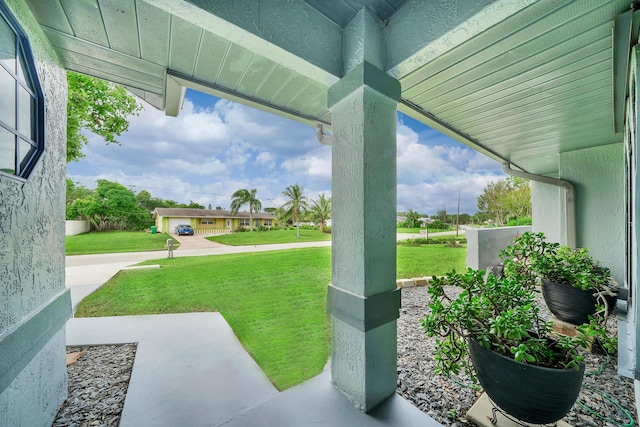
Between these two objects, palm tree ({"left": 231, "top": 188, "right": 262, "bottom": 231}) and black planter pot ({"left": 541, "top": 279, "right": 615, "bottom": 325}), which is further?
palm tree ({"left": 231, "top": 188, "right": 262, "bottom": 231})

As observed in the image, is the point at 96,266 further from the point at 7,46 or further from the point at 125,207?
the point at 7,46

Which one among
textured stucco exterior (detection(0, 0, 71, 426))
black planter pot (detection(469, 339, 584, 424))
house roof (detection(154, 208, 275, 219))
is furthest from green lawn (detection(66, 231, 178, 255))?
black planter pot (detection(469, 339, 584, 424))

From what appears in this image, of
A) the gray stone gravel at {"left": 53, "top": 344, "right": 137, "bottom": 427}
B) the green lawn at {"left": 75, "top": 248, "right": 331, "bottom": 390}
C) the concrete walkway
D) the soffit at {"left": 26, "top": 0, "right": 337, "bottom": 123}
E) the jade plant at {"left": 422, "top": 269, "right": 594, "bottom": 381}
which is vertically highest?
the soffit at {"left": 26, "top": 0, "right": 337, "bottom": 123}

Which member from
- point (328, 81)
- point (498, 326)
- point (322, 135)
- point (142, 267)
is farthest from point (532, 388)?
point (142, 267)

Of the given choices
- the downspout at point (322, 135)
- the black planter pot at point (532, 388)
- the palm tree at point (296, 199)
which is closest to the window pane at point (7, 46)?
the downspout at point (322, 135)

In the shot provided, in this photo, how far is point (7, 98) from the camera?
1.05 meters

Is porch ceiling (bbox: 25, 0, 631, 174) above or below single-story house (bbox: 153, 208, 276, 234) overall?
above

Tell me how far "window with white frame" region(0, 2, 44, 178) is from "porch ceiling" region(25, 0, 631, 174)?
242mm

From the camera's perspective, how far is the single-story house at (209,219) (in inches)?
551

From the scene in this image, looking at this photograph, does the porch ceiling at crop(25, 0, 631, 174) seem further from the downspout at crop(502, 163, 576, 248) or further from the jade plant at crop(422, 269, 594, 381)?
the downspout at crop(502, 163, 576, 248)

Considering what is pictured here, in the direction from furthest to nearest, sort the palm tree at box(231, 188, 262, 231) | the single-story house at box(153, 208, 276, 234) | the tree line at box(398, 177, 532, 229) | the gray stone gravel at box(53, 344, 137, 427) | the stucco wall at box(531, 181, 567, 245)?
the palm tree at box(231, 188, 262, 231)
the single-story house at box(153, 208, 276, 234)
the tree line at box(398, 177, 532, 229)
the stucco wall at box(531, 181, 567, 245)
the gray stone gravel at box(53, 344, 137, 427)

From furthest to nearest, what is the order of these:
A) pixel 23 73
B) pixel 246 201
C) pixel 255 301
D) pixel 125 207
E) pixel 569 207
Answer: pixel 246 201
pixel 125 207
pixel 255 301
pixel 569 207
pixel 23 73

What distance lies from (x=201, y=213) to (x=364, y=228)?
1706 cm

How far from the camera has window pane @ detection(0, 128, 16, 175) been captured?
101 cm
